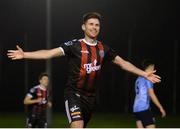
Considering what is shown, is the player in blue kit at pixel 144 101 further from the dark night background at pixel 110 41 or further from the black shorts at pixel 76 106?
the dark night background at pixel 110 41

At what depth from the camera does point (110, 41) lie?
40438 mm

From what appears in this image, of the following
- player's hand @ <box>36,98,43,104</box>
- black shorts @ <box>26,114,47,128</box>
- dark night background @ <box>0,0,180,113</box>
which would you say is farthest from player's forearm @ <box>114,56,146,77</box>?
dark night background @ <box>0,0,180,113</box>

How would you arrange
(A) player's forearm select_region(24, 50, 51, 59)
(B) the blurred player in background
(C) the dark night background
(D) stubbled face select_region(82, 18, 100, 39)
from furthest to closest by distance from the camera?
(C) the dark night background, (B) the blurred player in background, (D) stubbled face select_region(82, 18, 100, 39), (A) player's forearm select_region(24, 50, 51, 59)

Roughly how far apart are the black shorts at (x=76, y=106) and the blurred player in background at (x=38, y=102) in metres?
6.10

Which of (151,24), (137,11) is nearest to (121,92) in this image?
(151,24)

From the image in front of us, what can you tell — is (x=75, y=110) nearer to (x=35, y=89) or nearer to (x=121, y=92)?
(x=35, y=89)

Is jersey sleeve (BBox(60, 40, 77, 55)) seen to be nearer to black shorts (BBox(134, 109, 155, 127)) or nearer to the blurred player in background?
black shorts (BBox(134, 109, 155, 127))

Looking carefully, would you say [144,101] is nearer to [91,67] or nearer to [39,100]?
[39,100]

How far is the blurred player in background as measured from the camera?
14.7m

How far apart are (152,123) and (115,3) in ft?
118

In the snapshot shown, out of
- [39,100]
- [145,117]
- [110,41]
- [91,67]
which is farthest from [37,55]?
[110,41]

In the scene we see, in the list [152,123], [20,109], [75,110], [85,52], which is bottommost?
[20,109]

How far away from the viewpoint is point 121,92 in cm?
3541

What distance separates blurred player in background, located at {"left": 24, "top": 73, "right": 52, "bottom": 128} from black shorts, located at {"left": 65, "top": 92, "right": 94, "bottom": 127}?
6.10 meters
